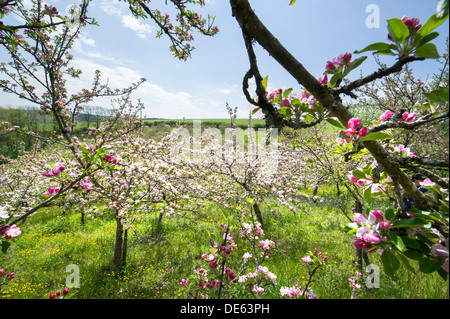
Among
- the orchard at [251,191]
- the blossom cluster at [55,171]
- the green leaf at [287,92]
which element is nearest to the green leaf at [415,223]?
the orchard at [251,191]

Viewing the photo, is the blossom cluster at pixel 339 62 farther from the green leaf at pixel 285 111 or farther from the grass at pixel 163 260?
the grass at pixel 163 260

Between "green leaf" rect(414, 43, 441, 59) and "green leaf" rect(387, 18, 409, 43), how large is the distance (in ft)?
0.23

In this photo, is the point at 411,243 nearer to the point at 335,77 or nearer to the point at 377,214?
the point at 377,214

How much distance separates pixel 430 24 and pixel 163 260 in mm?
5843

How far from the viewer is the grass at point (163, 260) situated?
341cm

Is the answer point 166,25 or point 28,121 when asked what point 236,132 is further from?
point 28,121

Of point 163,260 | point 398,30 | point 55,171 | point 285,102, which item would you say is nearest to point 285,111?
point 285,102

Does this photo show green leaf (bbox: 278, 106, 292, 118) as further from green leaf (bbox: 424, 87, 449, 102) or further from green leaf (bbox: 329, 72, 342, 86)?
green leaf (bbox: 424, 87, 449, 102)

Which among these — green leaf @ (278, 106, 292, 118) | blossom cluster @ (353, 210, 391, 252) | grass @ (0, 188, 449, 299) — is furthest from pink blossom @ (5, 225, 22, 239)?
blossom cluster @ (353, 210, 391, 252)

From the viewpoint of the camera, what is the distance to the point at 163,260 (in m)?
4.88

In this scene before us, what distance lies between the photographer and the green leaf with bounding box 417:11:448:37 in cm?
61
